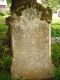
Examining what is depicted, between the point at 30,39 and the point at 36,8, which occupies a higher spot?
the point at 36,8

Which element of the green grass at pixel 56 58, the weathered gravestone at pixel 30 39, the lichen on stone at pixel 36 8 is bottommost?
the green grass at pixel 56 58

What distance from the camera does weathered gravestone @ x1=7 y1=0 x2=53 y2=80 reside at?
10.0 m

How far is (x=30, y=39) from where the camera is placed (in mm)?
10078

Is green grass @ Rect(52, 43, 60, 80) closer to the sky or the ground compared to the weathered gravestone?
closer to the ground

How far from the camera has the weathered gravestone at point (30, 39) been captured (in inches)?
394

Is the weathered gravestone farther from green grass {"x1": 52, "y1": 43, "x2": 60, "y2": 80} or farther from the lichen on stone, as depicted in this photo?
green grass {"x1": 52, "y1": 43, "x2": 60, "y2": 80}

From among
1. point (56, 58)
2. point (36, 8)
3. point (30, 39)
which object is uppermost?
point (36, 8)

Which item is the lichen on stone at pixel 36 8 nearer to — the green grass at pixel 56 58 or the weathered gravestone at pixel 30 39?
the weathered gravestone at pixel 30 39

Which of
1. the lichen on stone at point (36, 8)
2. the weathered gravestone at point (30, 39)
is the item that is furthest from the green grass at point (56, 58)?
the lichen on stone at point (36, 8)

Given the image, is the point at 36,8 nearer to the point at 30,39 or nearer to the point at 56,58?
the point at 30,39

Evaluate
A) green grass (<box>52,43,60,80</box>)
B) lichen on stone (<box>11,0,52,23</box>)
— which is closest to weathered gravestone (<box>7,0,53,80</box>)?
lichen on stone (<box>11,0,52,23</box>)

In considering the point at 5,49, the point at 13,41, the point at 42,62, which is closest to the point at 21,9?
the point at 13,41

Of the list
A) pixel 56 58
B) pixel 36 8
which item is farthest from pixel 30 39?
pixel 56 58

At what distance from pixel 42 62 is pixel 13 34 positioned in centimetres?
111
